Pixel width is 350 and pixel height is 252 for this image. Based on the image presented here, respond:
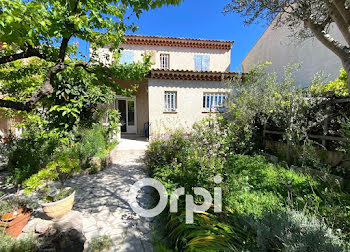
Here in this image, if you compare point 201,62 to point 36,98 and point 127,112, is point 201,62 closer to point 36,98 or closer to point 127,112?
point 127,112

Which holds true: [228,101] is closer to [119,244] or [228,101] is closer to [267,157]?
[267,157]

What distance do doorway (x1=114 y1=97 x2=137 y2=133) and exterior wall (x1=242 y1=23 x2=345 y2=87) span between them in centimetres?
872

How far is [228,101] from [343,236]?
18.4ft

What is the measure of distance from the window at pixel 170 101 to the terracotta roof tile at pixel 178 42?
16.6ft

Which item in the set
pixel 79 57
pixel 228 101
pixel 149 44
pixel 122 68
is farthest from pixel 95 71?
pixel 149 44

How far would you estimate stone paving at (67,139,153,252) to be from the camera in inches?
90.7

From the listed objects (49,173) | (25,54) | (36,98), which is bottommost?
(49,173)

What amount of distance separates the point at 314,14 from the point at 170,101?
7033mm

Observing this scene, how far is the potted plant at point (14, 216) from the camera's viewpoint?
7.13 ft

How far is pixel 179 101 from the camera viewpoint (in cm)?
934

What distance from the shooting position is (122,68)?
3.69 metres

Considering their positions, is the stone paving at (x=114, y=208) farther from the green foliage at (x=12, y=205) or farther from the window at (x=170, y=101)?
the window at (x=170, y=101)

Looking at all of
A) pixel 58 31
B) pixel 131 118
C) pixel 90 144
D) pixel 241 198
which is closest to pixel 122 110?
pixel 131 118

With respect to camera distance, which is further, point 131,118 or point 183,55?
point 183,55
